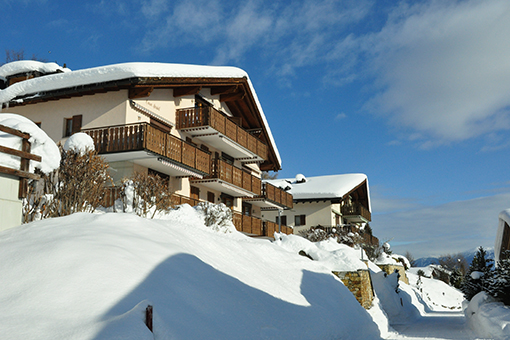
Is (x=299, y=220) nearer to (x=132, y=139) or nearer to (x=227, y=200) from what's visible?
(x=227, y=200)

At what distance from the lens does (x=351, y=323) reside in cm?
1028

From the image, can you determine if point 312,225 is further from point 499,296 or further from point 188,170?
point 499,296

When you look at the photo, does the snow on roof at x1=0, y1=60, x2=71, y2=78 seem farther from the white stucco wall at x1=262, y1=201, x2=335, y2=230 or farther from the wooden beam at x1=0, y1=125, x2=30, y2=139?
the white stucco wall at x1=262, y1=201, x2=335, y2=230

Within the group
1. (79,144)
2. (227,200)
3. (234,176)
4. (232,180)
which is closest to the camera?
(79,144)

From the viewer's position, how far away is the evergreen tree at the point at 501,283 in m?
13.5

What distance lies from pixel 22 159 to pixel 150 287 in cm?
472

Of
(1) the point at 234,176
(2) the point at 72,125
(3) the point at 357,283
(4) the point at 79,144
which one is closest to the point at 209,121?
(1) the point at 234,176

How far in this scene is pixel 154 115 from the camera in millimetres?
19250

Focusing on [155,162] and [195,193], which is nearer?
[155,162]

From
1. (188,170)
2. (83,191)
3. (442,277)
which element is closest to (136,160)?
(188,170)

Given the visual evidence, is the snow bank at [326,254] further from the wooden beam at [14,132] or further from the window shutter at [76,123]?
the window shutter at [76,123]

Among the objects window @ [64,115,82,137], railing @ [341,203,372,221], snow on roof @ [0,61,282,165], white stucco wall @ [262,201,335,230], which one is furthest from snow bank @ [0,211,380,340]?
railing @ [341,203,372,221]

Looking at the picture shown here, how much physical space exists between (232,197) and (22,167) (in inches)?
745

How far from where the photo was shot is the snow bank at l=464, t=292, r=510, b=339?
36.6 feet
